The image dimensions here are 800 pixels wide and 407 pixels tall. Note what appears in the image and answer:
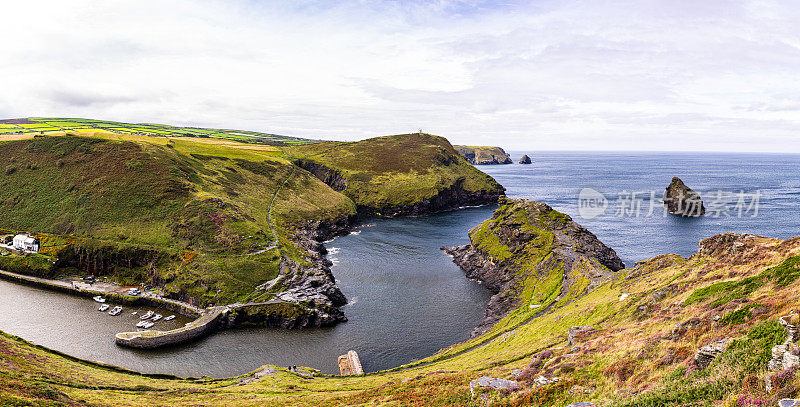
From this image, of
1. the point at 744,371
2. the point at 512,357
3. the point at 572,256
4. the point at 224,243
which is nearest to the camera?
the point at 744,371

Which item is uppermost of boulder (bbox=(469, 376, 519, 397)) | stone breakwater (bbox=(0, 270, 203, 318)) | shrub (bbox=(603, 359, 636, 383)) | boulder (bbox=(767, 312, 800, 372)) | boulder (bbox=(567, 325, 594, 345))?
boulder (bbox=(767, 312, 800, 372))

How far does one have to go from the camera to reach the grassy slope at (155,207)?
95750 mm

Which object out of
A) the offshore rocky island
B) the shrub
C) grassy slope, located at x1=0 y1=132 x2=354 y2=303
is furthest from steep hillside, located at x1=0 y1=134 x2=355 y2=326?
the shrub

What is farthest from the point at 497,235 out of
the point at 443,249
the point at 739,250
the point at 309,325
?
the point at 739,250

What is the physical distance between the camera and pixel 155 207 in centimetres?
11625

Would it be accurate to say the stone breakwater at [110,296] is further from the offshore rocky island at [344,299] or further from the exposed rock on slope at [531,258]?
the exposed rock on slope at [531,258]

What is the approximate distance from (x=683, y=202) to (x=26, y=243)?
237m

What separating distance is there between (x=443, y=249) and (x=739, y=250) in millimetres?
92102

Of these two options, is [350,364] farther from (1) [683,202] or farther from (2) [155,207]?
(1) [683,202]

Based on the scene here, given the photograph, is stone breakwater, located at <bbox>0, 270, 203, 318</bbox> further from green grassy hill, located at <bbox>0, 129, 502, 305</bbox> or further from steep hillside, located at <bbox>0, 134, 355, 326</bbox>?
steep hillside, located at <bbox>0, 134, 355, 326</bbox>

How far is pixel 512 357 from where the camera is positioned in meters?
44.0

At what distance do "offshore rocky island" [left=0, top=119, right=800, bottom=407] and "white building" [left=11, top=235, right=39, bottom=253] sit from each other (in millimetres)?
2044

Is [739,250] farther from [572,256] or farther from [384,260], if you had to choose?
[384,260]

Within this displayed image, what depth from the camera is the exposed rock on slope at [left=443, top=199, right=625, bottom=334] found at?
81.4 metres
